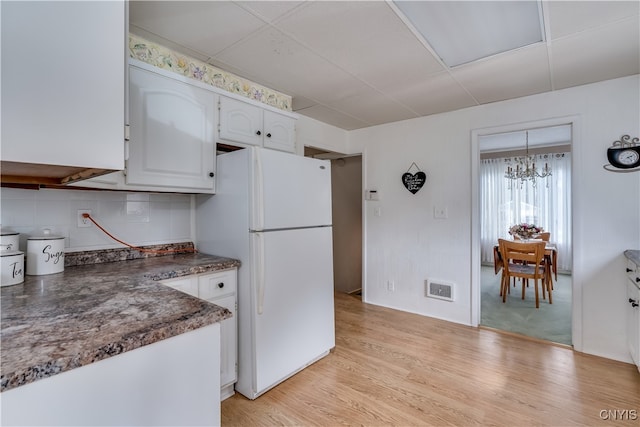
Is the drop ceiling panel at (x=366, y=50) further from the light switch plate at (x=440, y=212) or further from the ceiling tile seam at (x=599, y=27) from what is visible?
the light switch plate at (x=440, y=212)

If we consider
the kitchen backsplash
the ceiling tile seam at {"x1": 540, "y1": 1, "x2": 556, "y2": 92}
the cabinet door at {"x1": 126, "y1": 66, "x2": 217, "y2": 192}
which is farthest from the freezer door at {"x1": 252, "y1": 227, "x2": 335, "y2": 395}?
the ceiling tile seam at {"x1": 540, "y1": 1, "x2": 556, "y2": 92}

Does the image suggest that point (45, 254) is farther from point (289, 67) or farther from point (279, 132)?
point (289, 67)

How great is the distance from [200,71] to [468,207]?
267cm

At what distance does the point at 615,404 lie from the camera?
179 centimetres

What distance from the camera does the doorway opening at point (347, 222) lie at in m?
4.48

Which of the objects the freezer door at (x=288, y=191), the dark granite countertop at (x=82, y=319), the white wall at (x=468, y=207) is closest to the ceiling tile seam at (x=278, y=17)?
the freezer door at (x=288, y=191)

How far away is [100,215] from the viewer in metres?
1.87

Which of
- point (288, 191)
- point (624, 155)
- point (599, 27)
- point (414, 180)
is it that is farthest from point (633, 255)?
point (288, 191)

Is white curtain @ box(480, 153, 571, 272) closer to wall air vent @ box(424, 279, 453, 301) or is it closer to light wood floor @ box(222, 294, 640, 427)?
wall air vent @ box(424, 279, 453, 301)

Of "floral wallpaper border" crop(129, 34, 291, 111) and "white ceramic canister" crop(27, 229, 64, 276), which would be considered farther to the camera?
"floral wallpaper border" crop(129, 34, 291, 111)

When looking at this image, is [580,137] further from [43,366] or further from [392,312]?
[43,366]

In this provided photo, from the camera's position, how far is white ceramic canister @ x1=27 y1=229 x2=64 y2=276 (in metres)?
1.46

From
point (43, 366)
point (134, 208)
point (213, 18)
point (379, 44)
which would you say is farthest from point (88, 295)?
point (379, 44)

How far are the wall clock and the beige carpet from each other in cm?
153
